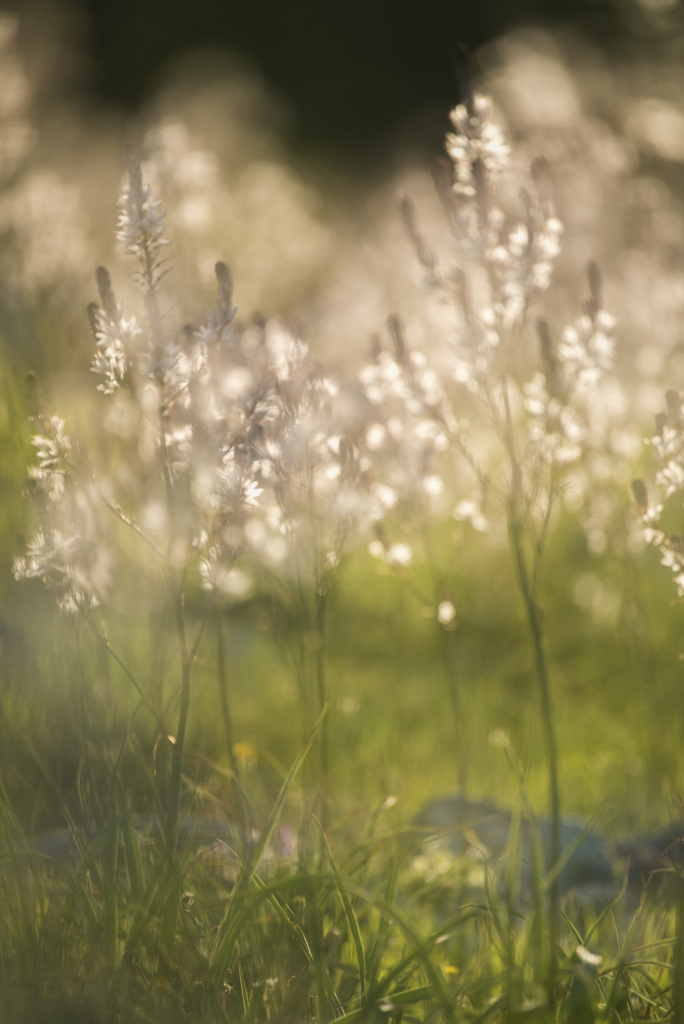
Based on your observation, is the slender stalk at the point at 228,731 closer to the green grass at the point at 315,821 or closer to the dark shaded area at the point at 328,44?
the green grass at the point at 315,821

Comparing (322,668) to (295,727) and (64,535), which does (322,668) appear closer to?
(64,535)

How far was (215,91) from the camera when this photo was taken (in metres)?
12.4

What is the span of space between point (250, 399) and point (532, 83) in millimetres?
6053

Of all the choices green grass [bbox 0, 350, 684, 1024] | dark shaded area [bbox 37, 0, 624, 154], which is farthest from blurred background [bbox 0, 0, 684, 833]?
dark shaded area [bbox 37, 0, 624, 154]

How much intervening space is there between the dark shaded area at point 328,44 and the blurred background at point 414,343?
30.4ft

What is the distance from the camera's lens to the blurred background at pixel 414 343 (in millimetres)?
2494

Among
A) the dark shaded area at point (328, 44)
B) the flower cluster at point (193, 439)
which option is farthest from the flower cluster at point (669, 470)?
the dark shaded area at point (328, 44)

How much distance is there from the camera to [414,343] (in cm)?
486

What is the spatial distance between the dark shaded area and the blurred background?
9.28 m

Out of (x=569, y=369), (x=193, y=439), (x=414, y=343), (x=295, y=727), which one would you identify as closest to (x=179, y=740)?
(x=193, y=439)

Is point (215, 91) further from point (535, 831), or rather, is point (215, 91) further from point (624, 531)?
point (535, 831)

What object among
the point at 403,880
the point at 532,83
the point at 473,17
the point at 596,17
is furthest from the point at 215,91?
the point at 403,880

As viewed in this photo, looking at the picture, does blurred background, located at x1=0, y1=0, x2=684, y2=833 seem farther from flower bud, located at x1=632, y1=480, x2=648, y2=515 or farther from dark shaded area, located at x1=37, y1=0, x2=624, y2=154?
dark shaded area, located at x1=37, y1=0, x2=624, y2=154

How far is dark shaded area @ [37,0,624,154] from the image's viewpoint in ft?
61.6
